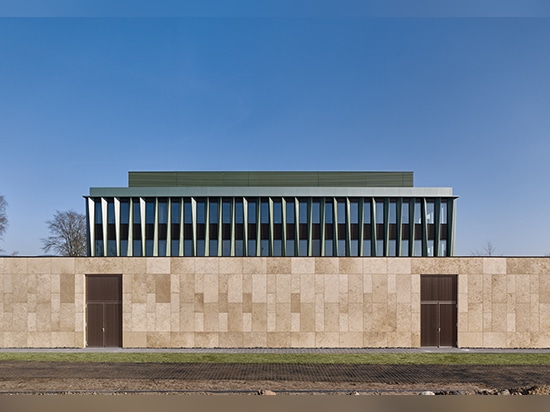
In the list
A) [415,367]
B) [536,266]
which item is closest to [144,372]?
[415,367]

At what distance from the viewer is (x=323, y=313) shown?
19.5 metres

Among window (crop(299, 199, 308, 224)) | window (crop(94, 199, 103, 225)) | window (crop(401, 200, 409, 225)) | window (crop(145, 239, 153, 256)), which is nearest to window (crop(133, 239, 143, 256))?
window (crop(145, 239, 153, 256))

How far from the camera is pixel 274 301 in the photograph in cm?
1958

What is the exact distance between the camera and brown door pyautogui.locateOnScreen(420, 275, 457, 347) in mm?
19406

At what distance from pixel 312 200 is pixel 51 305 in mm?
28333

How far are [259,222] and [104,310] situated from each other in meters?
23.6

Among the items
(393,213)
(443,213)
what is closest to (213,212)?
(393,213)

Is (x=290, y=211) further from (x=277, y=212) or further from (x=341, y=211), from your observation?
(x=341, y=211)

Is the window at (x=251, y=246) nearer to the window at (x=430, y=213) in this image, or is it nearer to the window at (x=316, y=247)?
the window at (x=316, y=247)

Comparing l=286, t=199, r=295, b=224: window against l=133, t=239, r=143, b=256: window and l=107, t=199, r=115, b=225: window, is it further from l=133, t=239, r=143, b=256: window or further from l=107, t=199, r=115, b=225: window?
l=107, t=199, r=115, b=225: window

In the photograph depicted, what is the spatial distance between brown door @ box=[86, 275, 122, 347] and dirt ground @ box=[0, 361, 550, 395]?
3.76 meters

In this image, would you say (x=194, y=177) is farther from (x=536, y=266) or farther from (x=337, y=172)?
(x=536, y=266)

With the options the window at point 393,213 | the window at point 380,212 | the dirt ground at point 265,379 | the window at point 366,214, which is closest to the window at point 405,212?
the window at point 393,213

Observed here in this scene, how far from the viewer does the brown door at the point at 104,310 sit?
19.4 metres
